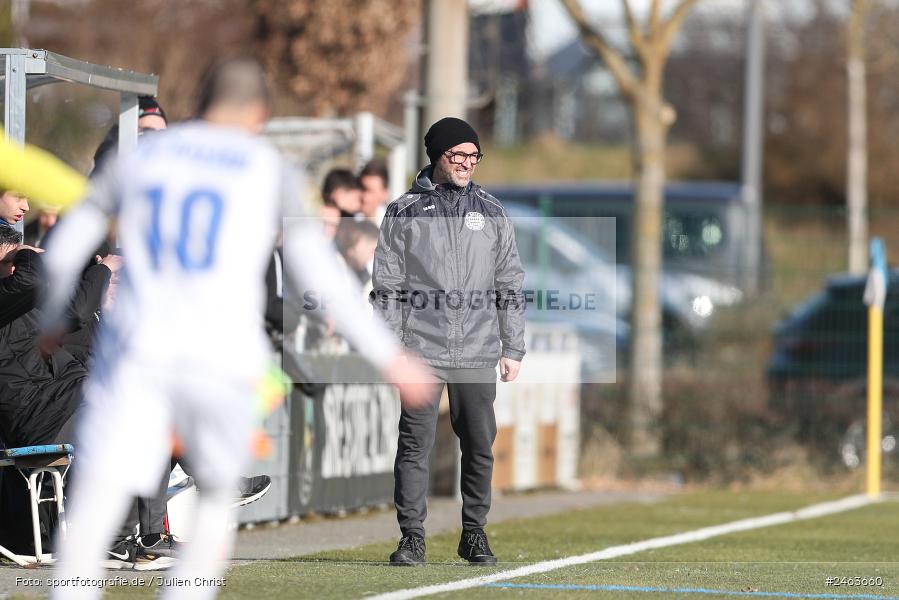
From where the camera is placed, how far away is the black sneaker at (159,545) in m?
7.38

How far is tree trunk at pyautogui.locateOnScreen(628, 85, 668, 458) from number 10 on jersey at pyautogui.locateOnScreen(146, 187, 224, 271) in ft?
35.1

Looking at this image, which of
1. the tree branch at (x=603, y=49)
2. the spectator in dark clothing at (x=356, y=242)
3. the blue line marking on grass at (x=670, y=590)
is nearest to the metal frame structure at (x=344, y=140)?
the spectator in dark clothing at (x=356, y=242)

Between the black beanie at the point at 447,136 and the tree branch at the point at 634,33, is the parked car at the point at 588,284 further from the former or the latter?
the black beanie at the point at 447,136

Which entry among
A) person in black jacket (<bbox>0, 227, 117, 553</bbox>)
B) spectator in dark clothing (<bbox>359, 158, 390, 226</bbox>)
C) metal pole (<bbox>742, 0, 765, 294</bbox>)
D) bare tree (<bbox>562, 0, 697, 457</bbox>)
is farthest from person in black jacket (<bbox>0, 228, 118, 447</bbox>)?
metal pole (<bbox>742, 0, 765, 294</bbox>)

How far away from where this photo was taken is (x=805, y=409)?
14.8 m

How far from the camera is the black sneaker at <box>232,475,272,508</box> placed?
25.2 feet

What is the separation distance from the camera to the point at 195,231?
181 inches

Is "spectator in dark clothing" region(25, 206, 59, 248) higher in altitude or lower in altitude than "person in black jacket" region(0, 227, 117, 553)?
higher

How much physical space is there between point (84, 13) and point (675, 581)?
91.4 feet

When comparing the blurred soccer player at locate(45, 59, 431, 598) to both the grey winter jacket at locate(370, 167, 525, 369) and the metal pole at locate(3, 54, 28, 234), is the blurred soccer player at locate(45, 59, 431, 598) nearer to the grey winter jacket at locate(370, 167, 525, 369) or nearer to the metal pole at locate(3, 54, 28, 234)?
the grey winter jacket at locate(370, 167, 525, 369)

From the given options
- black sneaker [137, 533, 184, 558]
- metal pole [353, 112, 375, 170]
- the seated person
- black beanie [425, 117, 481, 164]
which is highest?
metal pole [353, 112, 375, 170]

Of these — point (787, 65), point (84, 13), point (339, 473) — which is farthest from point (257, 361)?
point (787, 65)

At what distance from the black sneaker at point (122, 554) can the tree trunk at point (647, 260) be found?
27.0 feet

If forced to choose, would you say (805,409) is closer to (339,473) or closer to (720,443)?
(720,443)
